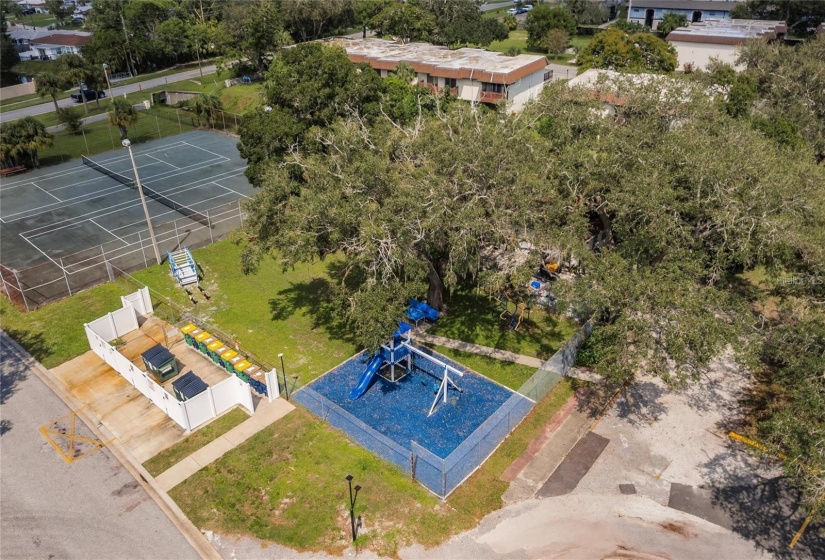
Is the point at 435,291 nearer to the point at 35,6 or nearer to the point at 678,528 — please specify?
the point at 678,528

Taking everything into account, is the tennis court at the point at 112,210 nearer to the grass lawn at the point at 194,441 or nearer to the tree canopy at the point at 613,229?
the tree canopy at the point at 613,229

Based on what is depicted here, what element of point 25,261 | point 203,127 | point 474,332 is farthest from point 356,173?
point 203,127

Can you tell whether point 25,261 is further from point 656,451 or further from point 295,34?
point 295,34

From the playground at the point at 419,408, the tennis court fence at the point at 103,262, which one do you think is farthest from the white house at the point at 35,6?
the playground at the point at 419,408

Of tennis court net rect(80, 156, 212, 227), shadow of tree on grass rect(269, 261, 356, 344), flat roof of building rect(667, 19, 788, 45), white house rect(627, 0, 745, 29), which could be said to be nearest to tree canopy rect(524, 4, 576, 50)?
flat roof of building rect(667, 19, 788, 45)

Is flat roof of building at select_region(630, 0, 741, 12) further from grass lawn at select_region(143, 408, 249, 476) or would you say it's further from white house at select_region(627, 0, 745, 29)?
grass lawn at select_region(143, 408, 249, 476)

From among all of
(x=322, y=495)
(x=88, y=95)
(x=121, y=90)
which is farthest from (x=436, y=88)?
(x=322, y=495)

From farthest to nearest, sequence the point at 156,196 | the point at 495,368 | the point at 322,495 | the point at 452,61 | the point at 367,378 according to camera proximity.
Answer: the point at 452,61
the point at 156,196
the point at 495,368
the point at 367,378
the point at 322,495
